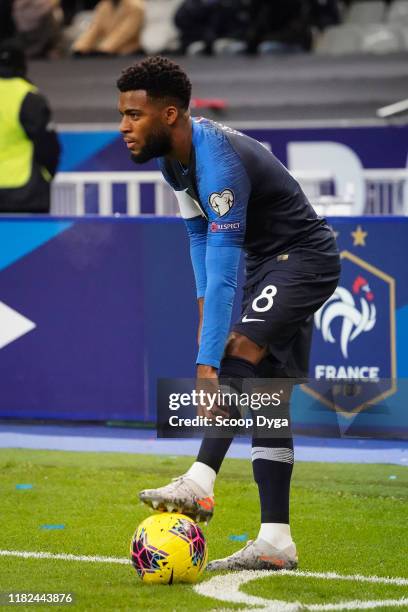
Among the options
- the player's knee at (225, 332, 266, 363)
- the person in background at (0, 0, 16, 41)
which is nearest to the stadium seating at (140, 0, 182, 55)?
the person in background at (0, 0, 16, 41)

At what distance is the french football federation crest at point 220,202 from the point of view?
4914mm

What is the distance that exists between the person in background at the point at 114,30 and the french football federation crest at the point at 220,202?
11422mm

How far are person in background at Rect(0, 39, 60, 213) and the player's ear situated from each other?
18.3 ft

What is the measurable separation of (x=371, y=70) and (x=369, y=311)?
7181 mm

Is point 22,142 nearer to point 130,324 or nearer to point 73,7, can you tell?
point 130,324

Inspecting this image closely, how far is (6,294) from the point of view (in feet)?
30.8

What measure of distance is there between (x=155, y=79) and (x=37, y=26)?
11893 millimetres

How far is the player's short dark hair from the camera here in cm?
495

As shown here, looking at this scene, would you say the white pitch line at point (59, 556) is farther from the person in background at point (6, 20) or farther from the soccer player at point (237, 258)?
the person in background at point (6, 20)

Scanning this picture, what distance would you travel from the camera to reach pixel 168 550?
496 cm

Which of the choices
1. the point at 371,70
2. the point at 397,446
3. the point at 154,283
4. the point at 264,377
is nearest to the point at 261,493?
the point at 264,377

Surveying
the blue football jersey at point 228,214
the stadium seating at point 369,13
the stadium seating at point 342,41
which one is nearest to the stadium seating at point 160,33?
the stadium seating at point 342,41

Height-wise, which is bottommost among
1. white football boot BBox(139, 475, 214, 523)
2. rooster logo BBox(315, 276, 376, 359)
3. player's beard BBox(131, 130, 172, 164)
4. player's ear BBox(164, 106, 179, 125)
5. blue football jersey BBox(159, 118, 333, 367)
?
rooster logo BBox(315, 276, 376, 359)

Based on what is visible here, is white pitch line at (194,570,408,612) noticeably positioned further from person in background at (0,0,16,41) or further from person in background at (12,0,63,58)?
person in background at (12,0,63,58)
